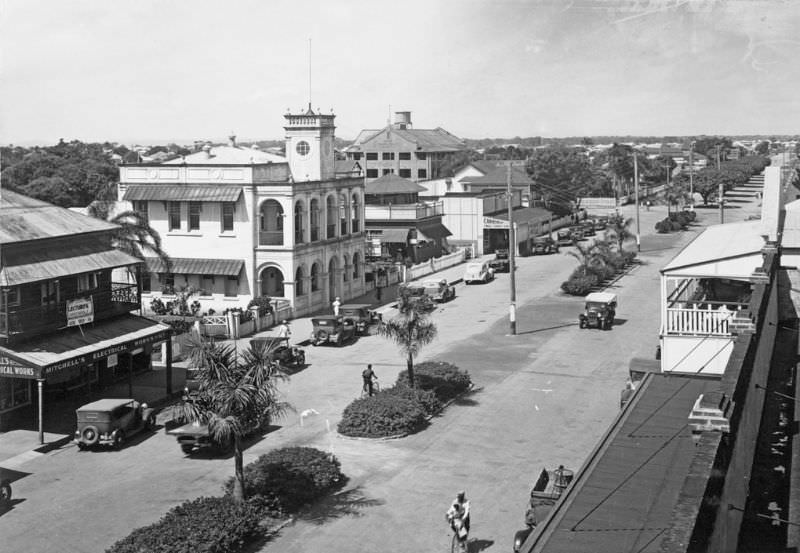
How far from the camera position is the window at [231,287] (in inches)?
1999

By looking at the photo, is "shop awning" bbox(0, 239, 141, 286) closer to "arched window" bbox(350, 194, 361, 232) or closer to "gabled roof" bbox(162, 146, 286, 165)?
"gabled roof" bbox(162, 146, 286, 165)

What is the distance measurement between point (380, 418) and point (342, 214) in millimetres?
28061

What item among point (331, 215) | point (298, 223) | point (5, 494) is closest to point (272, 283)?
point (298, 223)

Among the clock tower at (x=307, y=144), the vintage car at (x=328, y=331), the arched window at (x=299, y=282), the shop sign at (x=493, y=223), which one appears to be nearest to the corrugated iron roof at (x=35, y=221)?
the vintage car at (x=328, y=331)

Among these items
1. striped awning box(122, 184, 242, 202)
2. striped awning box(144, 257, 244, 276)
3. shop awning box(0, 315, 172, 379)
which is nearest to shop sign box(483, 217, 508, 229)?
striped awning box(144, 257, 244, 276)

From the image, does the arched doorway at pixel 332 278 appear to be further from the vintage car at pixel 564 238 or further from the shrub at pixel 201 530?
the vintage car at pixel 564 238

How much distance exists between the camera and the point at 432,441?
2858 centimetres

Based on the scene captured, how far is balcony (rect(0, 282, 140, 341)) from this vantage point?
28859 millimetres

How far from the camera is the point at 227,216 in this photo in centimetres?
5066

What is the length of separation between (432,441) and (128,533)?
974cm

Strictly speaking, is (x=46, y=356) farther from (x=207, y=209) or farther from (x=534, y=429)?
(x=207, y=209)

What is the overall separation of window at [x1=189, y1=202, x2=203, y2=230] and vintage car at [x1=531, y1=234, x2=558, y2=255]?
117ft

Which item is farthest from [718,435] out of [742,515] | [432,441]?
[432,441]

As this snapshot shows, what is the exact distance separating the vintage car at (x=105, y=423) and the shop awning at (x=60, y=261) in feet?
14.0
